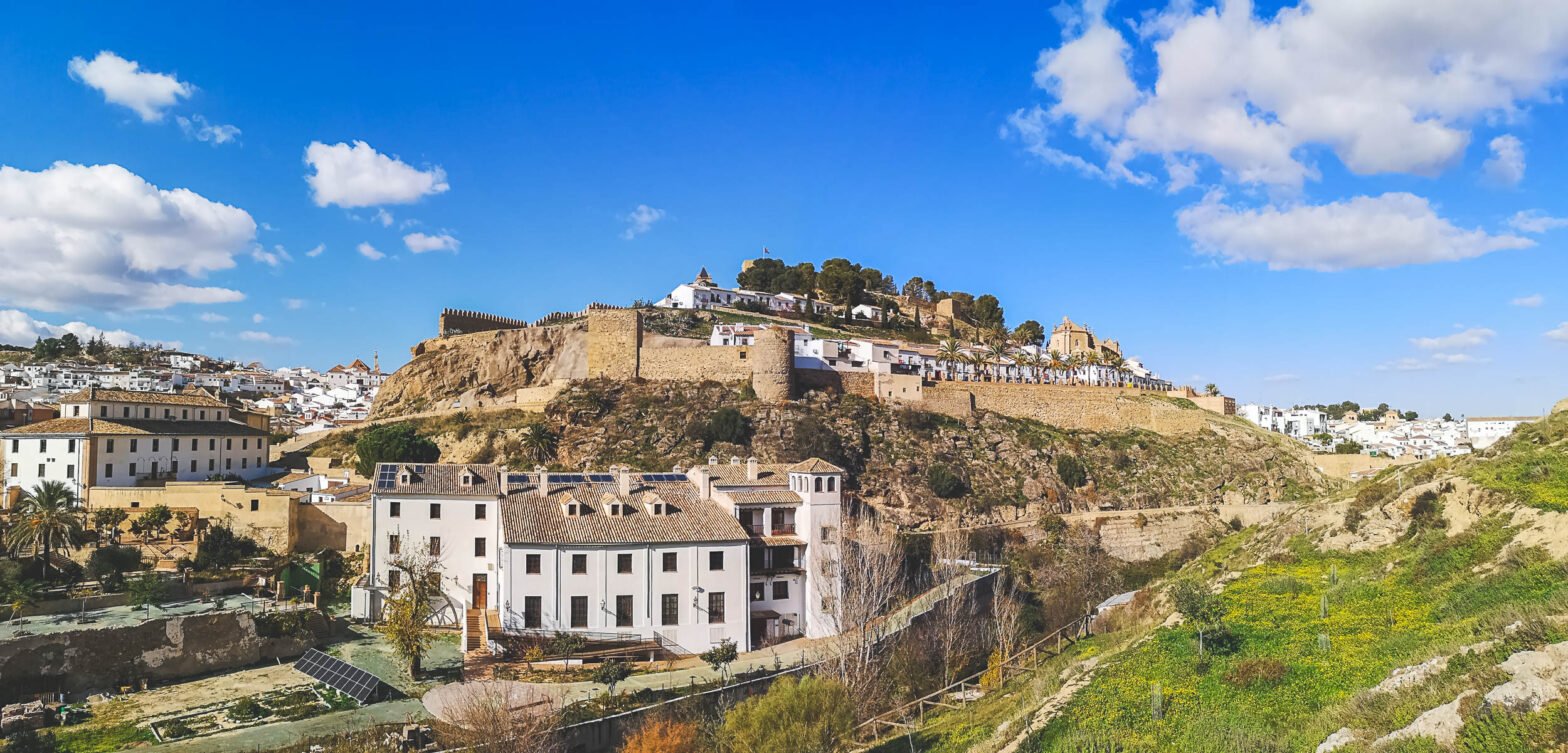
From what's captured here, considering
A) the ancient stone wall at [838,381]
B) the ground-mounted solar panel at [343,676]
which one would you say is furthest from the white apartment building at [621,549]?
the ancient stone wall at [838,381]

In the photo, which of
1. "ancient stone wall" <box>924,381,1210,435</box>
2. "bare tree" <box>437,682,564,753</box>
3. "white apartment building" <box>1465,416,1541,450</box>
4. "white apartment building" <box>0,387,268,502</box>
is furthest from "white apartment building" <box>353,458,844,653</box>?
"white apartment building" <box>1465,416,1541,450</box>

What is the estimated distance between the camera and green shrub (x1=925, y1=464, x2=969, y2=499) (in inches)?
1806

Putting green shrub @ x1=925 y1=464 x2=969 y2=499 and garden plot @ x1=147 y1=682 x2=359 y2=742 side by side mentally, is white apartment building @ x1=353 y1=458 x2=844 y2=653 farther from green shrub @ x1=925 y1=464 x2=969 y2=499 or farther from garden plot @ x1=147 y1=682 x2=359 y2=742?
green shrub @ x1=925 y1=464 x2=969 y2=499

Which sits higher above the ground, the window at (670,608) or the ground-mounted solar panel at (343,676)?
the window at (670,608)

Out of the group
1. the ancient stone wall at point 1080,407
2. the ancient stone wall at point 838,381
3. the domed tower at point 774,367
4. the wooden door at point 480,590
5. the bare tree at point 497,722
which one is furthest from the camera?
the ancient stone wall at point 1080,407

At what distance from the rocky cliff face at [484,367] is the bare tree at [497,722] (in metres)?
41.6

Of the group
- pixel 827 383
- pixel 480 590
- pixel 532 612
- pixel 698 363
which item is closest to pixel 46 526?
pixel 480 590

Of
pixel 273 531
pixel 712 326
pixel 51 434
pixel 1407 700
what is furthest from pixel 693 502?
pixel 712 326

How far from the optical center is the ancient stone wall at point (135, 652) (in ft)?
68.7

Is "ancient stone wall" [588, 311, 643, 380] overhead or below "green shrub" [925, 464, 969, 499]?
overhead

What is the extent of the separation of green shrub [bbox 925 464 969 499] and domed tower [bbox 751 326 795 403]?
31.3 feet

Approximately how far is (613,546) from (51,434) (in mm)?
24452

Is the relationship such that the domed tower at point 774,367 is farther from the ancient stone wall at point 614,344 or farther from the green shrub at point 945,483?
the green shrub at point 945,483

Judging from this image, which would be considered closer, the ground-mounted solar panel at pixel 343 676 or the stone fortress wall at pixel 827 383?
the ground-mounted solar panel at pixel 343 676
